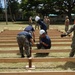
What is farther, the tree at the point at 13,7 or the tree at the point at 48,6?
the tree at the point at 13,7

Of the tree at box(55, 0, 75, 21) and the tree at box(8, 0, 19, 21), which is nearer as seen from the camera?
the tree at box(55, 0, 75, 21)

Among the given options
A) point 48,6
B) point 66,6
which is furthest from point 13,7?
point 66,6

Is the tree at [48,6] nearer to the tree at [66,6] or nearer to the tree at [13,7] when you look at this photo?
the tree at [66,6]

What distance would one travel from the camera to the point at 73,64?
7367mm

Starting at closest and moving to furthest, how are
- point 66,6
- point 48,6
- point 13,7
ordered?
point 48,6
point 66,6
point 13,7

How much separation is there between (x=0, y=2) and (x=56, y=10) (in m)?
28.1

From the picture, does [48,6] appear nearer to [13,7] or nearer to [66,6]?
[66,6]

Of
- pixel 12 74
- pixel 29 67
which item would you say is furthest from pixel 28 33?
pixel 12 74

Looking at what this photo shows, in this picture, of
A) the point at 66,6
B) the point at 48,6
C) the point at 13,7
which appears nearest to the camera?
the point at 48,6

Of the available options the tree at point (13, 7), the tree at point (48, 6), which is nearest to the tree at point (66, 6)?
the tree at point (48, 6)

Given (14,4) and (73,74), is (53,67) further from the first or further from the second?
(14,4)

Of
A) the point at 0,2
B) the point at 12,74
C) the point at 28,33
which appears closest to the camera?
the point at 12,74

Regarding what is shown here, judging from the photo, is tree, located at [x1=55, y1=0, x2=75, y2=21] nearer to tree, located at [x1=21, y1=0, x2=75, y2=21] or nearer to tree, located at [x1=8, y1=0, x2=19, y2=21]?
tree, located at [x1=21, y1=0, x2=75, y2=21]

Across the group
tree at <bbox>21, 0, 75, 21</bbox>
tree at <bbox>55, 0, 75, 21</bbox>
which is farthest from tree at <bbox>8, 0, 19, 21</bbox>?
tree at <bbox>55, 0, 75, 21</bbox>
